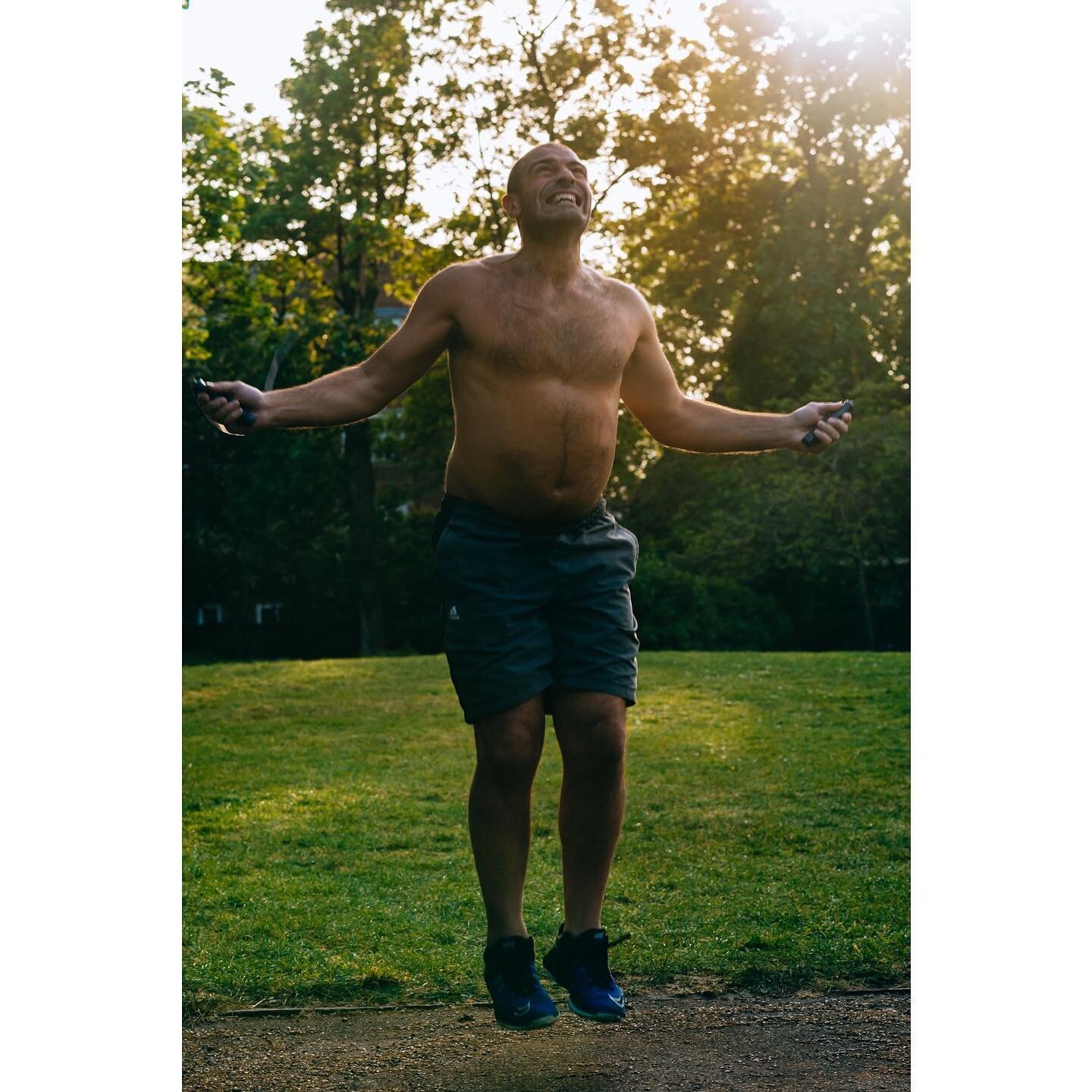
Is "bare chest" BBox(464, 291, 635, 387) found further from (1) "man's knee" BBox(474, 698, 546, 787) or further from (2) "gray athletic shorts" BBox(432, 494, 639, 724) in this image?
(1) "man's knee" BBox(474, 698, 546, 787)

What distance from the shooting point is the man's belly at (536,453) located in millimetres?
3775

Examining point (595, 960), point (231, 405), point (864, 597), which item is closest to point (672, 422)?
point (231, 405)

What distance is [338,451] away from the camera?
30219mm

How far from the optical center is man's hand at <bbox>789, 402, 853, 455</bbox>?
387 centimetres

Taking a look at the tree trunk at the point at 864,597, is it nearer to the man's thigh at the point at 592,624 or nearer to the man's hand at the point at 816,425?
the man's hand at the point at 816,425

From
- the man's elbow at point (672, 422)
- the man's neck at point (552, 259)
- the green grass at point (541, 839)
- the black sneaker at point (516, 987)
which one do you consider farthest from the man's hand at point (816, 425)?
the green grass at point (541, 839)

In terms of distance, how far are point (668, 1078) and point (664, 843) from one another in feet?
11.5

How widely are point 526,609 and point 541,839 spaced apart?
4.04 metres

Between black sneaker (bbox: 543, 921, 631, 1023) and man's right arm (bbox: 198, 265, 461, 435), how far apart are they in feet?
5.01

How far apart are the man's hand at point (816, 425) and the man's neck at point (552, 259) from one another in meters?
0.75

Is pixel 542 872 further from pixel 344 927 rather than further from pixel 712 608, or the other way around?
pixel 712 608

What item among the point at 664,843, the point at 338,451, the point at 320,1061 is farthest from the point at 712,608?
the point at 320,1061

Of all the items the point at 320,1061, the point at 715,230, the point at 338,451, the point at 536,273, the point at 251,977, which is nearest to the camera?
the point at 536,273

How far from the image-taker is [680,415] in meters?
4.09
